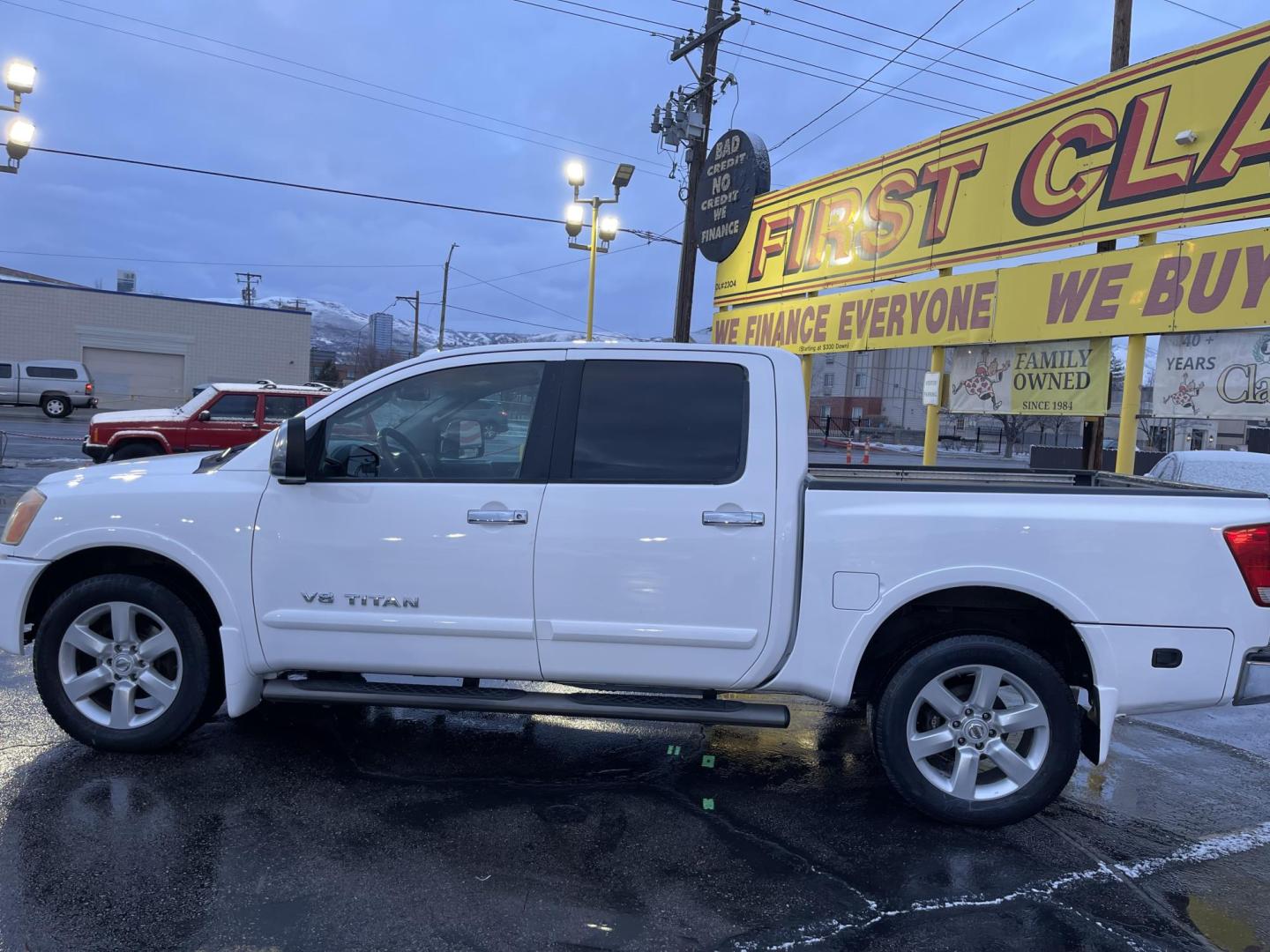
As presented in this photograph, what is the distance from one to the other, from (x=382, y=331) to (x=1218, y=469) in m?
105

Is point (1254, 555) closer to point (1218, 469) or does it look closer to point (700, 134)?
point (1218, 469)

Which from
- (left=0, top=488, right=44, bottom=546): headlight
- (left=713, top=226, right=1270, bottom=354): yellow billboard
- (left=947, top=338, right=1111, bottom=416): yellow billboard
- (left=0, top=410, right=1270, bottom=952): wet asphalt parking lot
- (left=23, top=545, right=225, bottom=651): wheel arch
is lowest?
(left=0, top=410, right=1270, bottom=952): wet asphalt parking lot

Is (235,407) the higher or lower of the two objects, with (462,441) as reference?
higher

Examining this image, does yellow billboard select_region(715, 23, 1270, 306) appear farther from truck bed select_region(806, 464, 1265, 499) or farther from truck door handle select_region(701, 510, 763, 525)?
truck door handle select_region(701, 510, 763, 525)

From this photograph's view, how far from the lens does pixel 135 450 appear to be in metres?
13.5

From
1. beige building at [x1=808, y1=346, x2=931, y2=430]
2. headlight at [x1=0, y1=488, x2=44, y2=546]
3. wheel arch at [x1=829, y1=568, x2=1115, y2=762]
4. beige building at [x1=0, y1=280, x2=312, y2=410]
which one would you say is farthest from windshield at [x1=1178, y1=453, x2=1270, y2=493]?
beige building at [x1=808, y1=346, x2=931, y2=430]

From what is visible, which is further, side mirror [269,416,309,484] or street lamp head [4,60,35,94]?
street lamp head [4,60,35,94]

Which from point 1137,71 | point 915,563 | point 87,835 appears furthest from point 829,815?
point 1137,71

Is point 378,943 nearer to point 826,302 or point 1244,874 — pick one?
point 1244,874

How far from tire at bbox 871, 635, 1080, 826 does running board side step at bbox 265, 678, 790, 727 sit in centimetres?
50

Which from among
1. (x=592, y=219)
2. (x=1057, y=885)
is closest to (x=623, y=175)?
(x=592, y=219)

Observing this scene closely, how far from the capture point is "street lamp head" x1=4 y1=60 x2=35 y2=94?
49.7 ft

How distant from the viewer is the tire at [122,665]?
156 inches

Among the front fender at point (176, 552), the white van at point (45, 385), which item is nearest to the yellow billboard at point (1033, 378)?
the front fender at point (176, 552)
